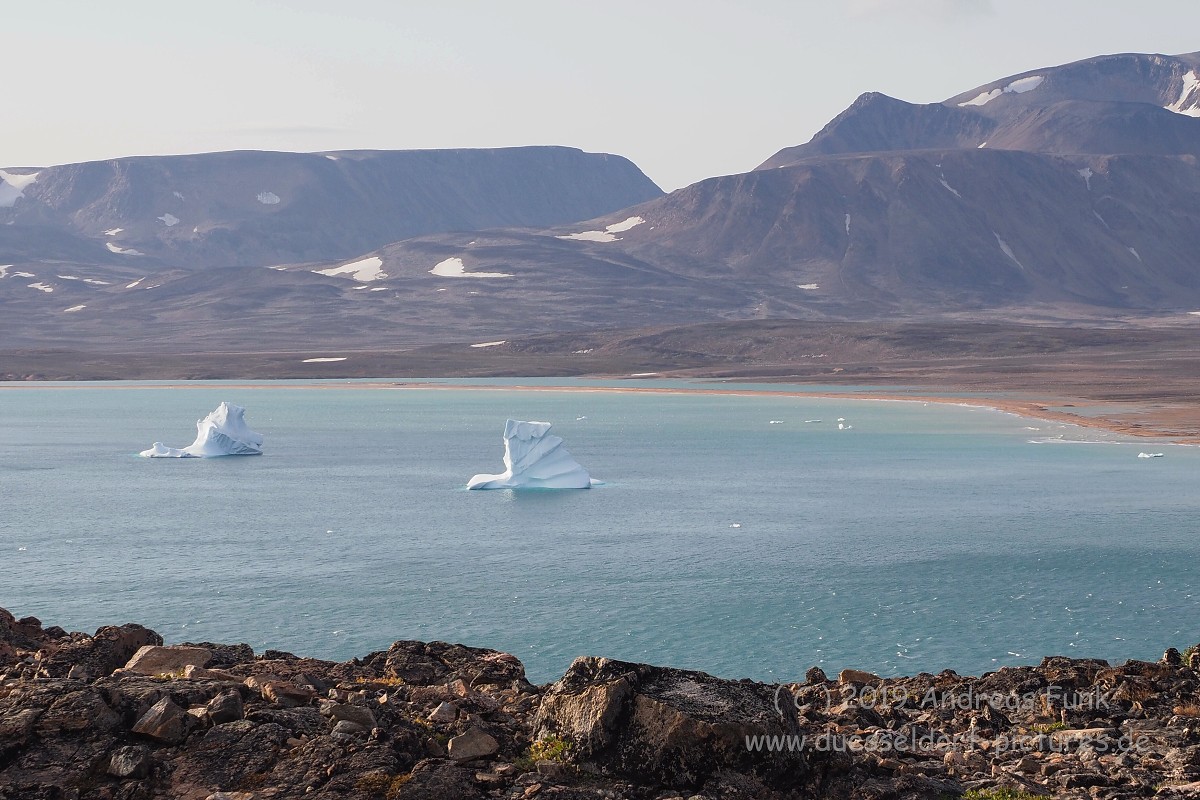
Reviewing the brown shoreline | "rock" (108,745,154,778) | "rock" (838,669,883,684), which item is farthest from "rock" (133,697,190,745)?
the brown shoreline

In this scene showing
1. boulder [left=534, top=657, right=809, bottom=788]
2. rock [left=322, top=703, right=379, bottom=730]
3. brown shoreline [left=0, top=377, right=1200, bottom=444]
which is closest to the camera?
boulder [left=534, top=657, right=809, bottom=788]

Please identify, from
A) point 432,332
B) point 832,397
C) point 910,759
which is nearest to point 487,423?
point 832,397

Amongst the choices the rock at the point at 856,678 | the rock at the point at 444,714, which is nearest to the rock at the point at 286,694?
the rock at the point at 444,714

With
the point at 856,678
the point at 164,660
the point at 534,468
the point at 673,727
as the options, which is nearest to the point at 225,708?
the point at 164,660

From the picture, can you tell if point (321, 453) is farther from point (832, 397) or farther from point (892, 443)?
point (832, 397)

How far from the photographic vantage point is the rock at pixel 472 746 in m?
10.3

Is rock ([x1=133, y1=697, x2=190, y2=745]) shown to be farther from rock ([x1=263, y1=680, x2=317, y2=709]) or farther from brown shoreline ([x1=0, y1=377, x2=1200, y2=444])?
brown shoreline ([x1=0, y1=377, x2=1200, y2=444])

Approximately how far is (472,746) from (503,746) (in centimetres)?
30

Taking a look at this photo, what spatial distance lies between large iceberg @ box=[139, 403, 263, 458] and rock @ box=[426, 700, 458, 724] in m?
51.8

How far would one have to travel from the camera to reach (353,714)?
34.3 ft

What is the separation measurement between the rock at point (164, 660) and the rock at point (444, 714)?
287 cm

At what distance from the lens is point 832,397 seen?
10438 centimetres

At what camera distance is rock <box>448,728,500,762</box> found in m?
10.3

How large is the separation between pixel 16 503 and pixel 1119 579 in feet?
114
